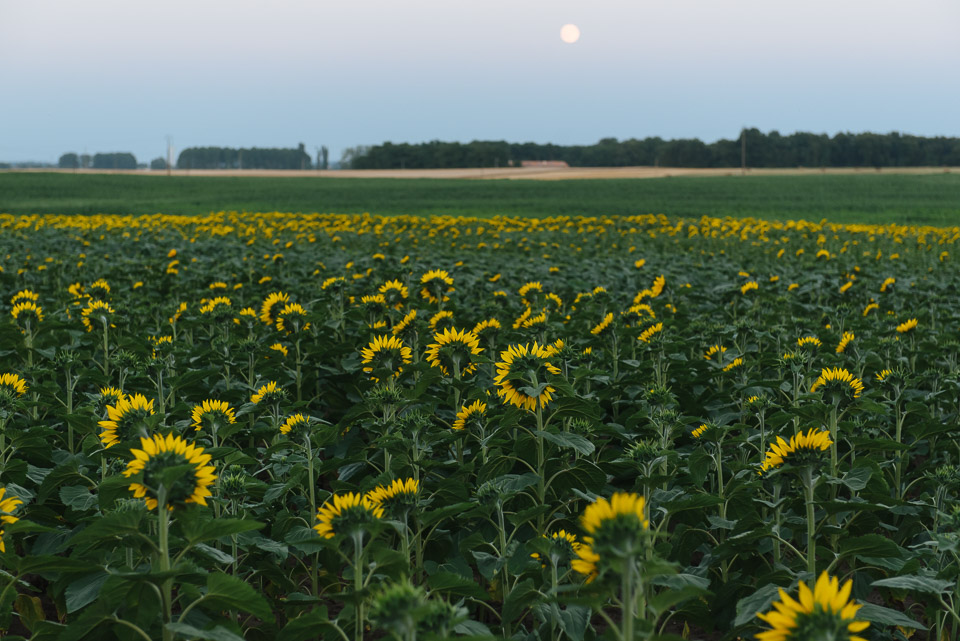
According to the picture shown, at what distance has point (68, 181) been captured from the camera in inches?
2482

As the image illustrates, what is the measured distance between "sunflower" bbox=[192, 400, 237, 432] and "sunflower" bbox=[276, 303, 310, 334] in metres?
1.84

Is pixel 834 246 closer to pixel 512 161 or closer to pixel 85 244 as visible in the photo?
pixel 85 244

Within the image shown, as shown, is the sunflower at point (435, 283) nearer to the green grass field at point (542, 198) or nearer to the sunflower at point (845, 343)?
the sunflower at point (845, 343)

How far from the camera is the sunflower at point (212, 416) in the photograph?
343 cm

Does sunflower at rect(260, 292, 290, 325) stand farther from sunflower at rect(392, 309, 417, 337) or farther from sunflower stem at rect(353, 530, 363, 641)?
sunflower stem at rect(353, 530, 363, 641)

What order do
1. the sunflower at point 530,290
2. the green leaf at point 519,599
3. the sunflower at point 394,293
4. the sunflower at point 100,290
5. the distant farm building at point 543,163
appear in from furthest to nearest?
the distant farm building at point 543,163 → the sunflower at point 100,290 → the sunflower at point 530,290 → the sunflower at point 394,293 → the green leaf at point 519,599

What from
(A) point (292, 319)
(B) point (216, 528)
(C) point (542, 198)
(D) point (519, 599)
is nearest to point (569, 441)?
(D) point (519, 599)

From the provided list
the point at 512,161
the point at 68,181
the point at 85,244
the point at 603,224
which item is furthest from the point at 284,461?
the point at 512,161

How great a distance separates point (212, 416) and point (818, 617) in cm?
272

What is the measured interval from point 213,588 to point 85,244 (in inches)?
578

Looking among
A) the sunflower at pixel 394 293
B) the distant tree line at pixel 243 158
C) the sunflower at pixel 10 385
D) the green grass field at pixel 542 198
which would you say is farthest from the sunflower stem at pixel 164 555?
the distant tree line at pixel 243 158

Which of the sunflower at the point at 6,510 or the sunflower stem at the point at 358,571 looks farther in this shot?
the sunflower at the point at 6,510

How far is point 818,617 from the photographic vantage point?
1.38m

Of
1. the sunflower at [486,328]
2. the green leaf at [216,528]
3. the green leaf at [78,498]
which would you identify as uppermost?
the sunflower at [486,328]
